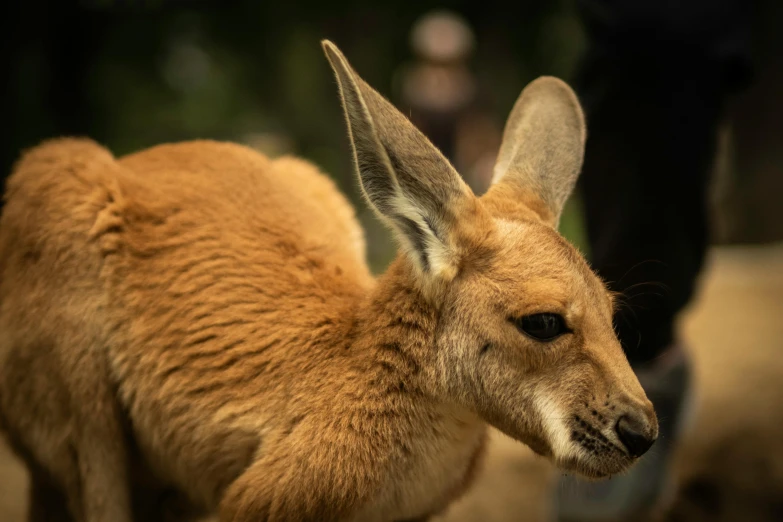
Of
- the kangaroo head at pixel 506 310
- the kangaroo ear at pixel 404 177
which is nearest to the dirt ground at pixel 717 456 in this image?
the kangaroo head at pixel 506 310

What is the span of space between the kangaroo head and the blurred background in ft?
5.66

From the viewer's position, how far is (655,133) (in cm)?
424

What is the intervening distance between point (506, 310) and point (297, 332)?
85 centimetres

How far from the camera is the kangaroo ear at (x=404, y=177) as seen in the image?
9.47ft

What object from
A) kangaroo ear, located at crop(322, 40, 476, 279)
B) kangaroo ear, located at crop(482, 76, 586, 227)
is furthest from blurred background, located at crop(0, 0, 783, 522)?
kangaroo ear, located at crop(322, 40, 476, 279)

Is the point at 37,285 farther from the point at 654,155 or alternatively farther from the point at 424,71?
the point at 424,71

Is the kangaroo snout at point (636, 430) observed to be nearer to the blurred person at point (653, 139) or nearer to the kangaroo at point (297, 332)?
the kangaroo at point (297, 332)

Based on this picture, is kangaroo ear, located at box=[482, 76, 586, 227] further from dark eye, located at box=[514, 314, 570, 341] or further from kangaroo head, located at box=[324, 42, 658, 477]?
dark eye, located at box=[514, 314, 570, 341]

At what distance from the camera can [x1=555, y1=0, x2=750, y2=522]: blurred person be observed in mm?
4148

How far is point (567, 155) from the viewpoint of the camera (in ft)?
12.3

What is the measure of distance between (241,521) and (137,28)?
1192 centimetres

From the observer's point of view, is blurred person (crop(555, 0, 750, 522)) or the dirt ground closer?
blurred person (crop(555, 0, 750, 522))

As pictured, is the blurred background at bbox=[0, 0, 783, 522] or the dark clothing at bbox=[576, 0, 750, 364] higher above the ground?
the dark clothing at bbox=[576, 0, 750, 364]

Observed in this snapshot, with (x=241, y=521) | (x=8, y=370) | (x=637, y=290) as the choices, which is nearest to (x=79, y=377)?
(x=8, y=370)
